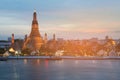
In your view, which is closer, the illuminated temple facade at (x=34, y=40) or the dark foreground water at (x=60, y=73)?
the dark foreground water at (x=60, y=73)

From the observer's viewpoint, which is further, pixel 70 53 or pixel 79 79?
pixel 70 53

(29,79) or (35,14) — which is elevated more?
(35,14)

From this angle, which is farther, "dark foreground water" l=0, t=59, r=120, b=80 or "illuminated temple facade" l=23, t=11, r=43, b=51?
"illuminated temple facade" l=23, t=11, r=43, b=51

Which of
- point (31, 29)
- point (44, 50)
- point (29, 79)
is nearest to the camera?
point (29, 79)

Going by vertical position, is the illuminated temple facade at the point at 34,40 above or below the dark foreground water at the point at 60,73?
above

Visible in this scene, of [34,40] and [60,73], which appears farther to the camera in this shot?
[34,40]

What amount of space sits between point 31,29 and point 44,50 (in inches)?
359

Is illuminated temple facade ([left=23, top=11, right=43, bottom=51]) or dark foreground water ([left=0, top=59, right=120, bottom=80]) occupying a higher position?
illuminated temple facade ([left=23, top=11, right=43, bottom=51])

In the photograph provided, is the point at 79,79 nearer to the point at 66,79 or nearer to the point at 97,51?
the point at 66,79

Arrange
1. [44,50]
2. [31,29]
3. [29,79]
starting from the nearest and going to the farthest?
[29,79] → [44,50] → [31,29]

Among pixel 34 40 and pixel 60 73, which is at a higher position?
pixel 34 40

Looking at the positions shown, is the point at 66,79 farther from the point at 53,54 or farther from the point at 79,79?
the point at 53,54

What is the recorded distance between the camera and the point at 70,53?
98.2m

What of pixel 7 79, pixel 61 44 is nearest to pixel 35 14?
pixel 61 44
